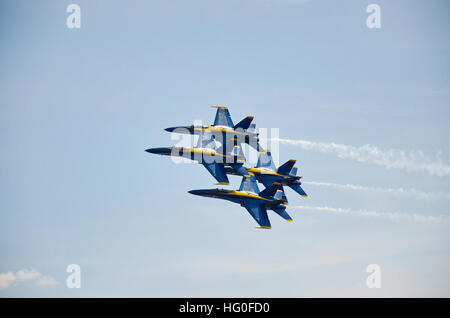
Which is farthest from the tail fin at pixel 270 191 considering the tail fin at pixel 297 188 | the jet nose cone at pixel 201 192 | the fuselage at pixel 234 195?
the jet nose cone at pixel 201 192

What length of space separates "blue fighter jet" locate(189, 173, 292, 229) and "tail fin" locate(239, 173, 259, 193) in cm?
79

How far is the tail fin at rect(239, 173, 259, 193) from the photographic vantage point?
141250 mm

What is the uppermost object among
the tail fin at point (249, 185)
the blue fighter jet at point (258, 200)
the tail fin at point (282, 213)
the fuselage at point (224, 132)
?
the fuselage at point (224, 132)

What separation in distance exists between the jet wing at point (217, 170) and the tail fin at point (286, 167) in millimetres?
15566

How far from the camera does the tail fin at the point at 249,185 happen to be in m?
141

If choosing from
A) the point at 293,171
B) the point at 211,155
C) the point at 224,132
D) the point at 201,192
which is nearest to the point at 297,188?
the point at 293,171

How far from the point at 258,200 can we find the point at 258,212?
236cm

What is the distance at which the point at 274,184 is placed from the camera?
13950 cm

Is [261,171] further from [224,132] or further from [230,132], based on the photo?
[224,132]

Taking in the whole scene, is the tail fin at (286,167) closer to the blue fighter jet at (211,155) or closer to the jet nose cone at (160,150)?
the blue fighter jet at (211,155)
